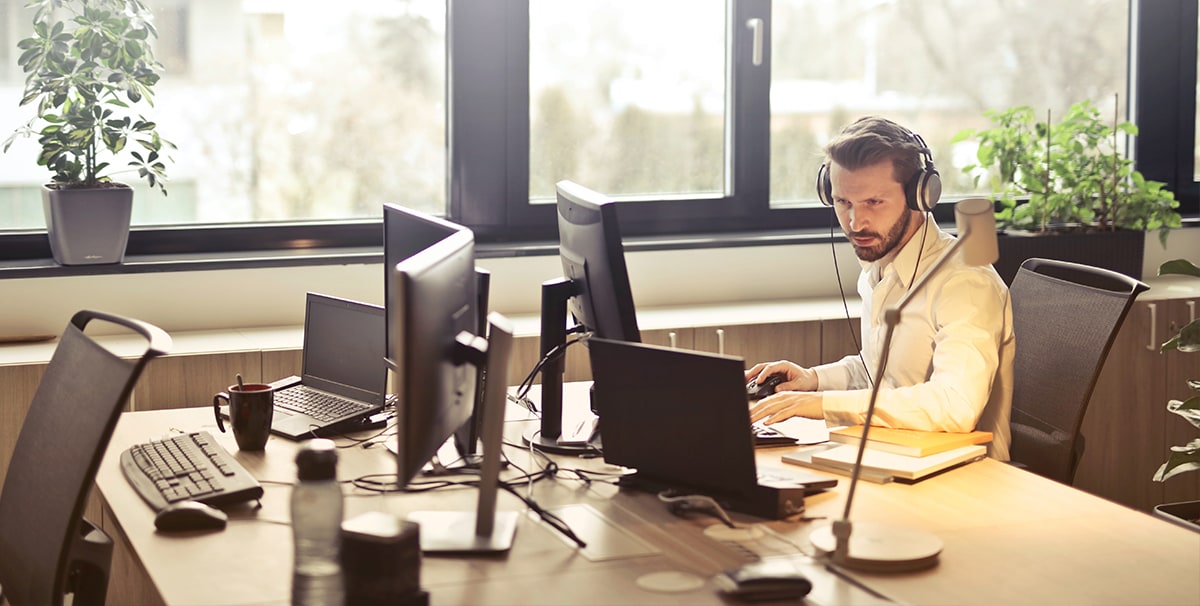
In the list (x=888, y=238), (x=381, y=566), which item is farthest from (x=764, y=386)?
(x=381, y=566)

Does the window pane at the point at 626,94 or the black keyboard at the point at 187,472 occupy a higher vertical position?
the window pane at the point at 626,94

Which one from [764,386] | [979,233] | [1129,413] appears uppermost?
[979,233]

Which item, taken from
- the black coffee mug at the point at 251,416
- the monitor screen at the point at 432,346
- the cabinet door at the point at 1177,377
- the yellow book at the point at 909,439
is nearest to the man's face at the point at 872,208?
the yellow book at the point at 909,439

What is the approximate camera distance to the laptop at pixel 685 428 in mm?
1794

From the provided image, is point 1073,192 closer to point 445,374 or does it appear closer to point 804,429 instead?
point 804,429

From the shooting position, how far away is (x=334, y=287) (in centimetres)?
332

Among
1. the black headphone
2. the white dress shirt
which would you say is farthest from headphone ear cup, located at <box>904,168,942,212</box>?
the white dress shirt

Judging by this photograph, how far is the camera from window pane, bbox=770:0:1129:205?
12.8 ft

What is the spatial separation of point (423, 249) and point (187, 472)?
53cm

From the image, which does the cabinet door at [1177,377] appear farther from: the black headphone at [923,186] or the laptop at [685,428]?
the laptop at [685,428]

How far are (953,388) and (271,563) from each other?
4.00 ft

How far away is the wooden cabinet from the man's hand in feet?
5.29

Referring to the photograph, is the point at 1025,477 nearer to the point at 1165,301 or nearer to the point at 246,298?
the point at 1165,301

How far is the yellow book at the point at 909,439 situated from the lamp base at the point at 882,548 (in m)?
0.38
